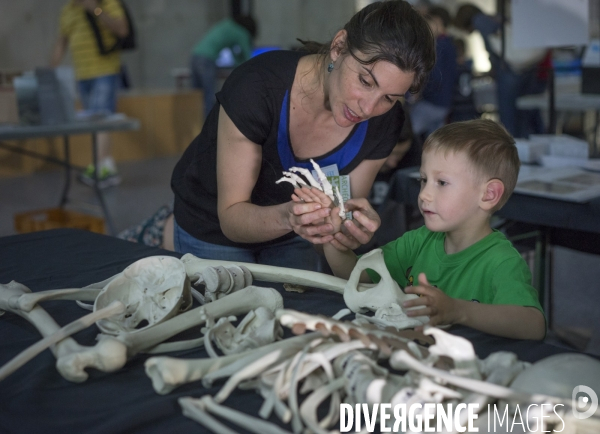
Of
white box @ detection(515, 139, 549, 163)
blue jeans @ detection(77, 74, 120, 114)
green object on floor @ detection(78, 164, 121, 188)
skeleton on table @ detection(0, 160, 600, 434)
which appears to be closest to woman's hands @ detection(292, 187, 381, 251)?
skeleton on table @ detection(0, 160, 600, 434)

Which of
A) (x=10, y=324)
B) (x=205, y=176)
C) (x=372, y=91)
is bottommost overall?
(x=10, y=324)

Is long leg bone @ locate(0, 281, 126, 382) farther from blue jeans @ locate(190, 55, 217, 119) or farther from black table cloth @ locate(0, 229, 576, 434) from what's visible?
blue jeans @ locate(190, 55, 217, 119)

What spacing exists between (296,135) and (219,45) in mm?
6010

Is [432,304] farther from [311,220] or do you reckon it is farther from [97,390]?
[97,390]

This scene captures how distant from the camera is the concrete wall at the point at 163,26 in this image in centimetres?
851

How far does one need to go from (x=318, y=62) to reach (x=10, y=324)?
992 mm

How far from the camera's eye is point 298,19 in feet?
37.5

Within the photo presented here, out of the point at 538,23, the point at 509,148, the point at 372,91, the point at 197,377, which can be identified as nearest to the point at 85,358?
the point at 197,377

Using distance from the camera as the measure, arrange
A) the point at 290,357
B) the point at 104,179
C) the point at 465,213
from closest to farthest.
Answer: the point at 290,357 < the point at 465,213 < the point at 104,179

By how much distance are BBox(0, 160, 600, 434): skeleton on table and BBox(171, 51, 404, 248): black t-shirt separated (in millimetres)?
658

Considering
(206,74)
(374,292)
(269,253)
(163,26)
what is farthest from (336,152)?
(163,26)

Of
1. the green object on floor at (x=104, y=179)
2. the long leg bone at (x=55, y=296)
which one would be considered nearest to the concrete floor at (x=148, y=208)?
the green object on floor at (x=104, y=179)

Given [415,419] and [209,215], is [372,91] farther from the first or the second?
[415,419]

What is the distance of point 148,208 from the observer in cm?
509
